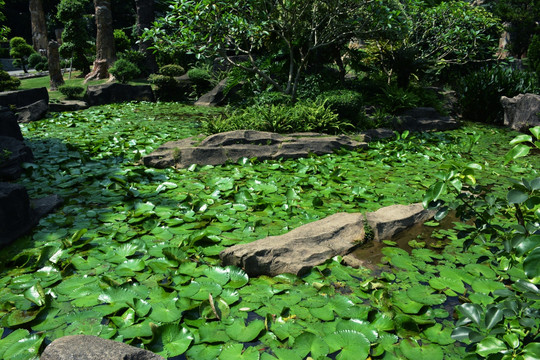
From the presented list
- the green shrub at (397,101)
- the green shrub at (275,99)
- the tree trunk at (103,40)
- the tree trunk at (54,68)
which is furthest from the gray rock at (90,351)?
the tree trunk at (103,40)

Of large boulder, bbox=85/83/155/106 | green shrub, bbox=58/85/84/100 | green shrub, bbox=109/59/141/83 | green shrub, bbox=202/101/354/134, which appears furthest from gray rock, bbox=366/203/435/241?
green shrub, bbox=109/59/141/83

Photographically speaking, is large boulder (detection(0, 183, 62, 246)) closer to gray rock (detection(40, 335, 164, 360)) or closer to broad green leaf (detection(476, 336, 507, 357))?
gray rock (detection(40, 335, 164, 360))

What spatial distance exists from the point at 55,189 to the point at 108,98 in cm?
753

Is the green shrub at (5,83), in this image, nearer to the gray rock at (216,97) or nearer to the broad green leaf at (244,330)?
the gray rock at (216,97)

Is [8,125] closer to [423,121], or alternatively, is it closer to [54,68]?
[423,121]

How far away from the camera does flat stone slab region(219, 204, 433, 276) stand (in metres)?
2.58

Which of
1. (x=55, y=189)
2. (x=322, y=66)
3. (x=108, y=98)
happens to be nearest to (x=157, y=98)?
(x=108, y=98)

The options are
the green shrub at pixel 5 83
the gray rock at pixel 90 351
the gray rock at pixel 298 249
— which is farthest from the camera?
the green shrub at pixel 5 83

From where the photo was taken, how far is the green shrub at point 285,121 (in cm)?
652

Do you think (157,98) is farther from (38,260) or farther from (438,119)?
(38,260)

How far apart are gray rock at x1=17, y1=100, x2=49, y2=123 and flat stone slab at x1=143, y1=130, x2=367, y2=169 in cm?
465

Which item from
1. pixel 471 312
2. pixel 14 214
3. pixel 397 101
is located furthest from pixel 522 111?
pixel 14 214

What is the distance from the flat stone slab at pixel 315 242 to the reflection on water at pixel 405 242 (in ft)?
0.16

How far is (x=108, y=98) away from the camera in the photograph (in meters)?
10.9
